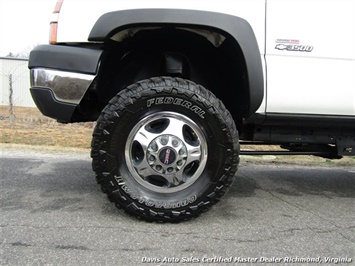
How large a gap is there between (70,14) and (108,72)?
23.4 inches

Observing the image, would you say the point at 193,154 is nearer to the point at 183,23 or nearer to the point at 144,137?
the point at 144,137

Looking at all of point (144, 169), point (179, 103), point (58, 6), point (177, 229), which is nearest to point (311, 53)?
point (179, 103)

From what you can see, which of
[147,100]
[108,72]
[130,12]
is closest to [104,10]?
[130,12]

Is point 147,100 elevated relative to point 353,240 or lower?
elevated

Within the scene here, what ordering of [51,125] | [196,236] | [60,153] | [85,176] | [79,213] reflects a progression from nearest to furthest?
[196,236] < [79,213] < [85,176] < [60,153] < [51,125]

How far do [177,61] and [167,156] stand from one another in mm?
913

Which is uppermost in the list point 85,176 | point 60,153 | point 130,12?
point 130,12

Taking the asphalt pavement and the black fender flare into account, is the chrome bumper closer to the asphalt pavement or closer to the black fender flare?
the black fender flare

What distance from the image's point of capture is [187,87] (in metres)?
2.69

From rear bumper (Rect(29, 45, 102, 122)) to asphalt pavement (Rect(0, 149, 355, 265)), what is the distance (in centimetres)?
93

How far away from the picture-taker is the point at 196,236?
99.0 inches

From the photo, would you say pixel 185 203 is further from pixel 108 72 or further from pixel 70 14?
pixel 70 14

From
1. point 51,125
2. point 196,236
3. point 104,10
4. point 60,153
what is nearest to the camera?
point 196,236

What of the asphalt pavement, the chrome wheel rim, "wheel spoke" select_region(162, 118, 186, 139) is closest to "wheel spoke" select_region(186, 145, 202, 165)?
the chrome wheel rim
